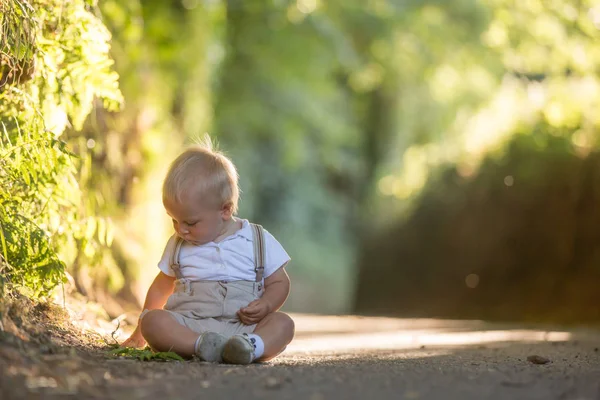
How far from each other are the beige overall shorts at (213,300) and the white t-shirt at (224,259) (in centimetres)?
3

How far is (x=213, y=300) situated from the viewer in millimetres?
4359

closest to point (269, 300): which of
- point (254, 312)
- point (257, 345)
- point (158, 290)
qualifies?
point (254, 312)

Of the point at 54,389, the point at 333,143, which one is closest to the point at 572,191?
the point at 54,389

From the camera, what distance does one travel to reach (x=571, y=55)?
53.1 feet

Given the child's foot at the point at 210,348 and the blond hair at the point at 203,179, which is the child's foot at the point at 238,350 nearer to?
the child's foot at the point at 210,348

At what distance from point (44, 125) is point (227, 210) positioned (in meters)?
0.99

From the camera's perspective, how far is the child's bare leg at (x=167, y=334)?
4039 mm

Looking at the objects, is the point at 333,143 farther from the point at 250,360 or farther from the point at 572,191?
the point at 250,360

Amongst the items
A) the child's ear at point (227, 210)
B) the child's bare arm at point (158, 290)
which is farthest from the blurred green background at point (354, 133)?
the child's ear at point (227, 210)

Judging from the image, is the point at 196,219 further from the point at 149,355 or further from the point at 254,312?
the point at 149,355

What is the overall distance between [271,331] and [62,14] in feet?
7.14

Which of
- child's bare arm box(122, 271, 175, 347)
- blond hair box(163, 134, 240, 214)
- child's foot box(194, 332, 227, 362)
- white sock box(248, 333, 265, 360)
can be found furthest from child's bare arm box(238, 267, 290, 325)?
child's bare arm box(122, 271, 175, 347)

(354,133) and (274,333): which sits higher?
(354,133)

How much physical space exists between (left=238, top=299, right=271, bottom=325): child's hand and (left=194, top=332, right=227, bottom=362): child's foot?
284 mm
